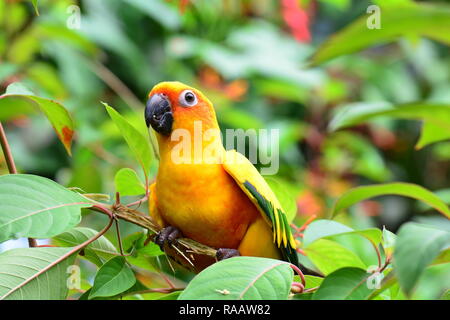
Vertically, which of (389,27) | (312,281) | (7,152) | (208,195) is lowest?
(312,281)

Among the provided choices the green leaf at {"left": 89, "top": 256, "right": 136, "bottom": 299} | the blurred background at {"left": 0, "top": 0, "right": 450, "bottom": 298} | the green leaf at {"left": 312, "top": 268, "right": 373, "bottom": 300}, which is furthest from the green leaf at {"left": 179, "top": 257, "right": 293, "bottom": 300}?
the blurred background at {"left": 0, "top": 0, "right": 450, "bottom": 298}

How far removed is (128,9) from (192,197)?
2.15 m

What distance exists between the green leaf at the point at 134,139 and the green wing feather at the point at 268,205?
0.18 metres

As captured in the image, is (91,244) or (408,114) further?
(91,244)

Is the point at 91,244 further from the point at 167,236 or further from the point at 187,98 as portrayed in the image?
the point at 187,98

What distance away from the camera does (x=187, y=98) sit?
1101 mm

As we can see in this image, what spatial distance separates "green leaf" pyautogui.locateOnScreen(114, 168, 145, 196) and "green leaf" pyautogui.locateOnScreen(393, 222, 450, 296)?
44 cm

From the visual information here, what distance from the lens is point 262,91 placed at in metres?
2.97

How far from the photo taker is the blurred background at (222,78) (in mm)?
2150

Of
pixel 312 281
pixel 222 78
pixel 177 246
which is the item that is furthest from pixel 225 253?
pixel 222 78

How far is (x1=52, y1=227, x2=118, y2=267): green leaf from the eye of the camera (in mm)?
852

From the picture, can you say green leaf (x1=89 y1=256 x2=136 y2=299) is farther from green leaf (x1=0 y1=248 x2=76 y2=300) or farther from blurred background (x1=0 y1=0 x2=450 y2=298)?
blurred background (x1=0 y1=0 x2=450 y2=298)

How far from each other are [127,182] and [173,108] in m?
0.23
